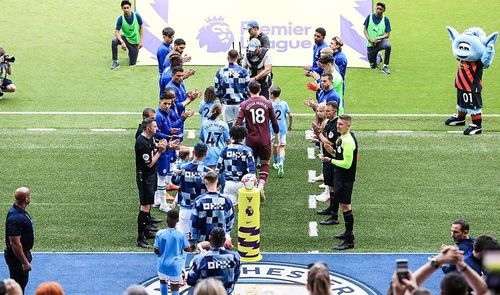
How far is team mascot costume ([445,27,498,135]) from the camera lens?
2062cm

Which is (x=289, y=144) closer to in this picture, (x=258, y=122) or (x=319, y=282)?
(x=258, y=122)

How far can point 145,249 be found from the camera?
48.7ft

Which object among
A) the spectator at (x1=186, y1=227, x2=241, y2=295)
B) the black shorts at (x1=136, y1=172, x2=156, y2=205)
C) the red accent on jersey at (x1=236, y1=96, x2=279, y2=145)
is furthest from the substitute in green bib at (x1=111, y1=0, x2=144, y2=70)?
the spectator at (x1=186, y1=227, x2=241, y2=295)

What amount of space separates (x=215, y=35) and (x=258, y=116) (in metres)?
9.08

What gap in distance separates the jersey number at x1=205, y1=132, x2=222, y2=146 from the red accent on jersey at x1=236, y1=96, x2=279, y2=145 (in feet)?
2.09

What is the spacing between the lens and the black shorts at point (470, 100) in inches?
811

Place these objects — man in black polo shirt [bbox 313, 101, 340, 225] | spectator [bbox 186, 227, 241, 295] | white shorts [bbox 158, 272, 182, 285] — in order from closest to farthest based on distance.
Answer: spectator [bbox 186, 227, 241, 295]
white shorts [bbox 158, 272, 182, 285]
man in black polo shirt [bbox 313, 101, 340, 225]

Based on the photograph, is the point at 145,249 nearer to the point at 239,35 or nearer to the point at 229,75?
the point at 229,75

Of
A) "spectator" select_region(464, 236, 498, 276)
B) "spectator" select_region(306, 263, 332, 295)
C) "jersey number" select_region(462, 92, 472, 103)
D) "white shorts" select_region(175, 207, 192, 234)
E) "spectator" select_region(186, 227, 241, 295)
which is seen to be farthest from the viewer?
"jersey number" select_region(462, 92, 472, 103)

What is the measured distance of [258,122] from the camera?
16.5 meters

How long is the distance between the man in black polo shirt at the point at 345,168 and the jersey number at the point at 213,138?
2133mm

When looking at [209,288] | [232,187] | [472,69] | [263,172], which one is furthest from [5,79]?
[209,288]

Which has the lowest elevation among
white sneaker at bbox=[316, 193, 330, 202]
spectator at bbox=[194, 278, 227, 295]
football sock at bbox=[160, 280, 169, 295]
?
football sock at bbox=[160, 280, 169, 295]

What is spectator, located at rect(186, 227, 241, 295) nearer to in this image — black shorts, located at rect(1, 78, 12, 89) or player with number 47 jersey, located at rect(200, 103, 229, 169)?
player with number 47 jersey, located at rect(200, 103, 229, 169)
